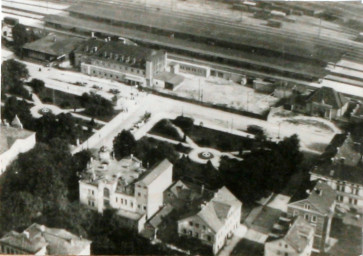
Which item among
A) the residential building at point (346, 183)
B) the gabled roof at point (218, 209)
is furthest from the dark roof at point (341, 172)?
the gabled roof at point (218, 209)

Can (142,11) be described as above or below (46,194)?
above

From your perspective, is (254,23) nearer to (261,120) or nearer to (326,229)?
(261,120)

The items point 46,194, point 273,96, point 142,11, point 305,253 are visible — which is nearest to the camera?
point 305,253

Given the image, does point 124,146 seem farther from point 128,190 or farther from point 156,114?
point 156,114

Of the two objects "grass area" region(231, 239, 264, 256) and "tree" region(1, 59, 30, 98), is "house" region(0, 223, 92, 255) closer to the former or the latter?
"grass area" region(231, 239, 264, 256)

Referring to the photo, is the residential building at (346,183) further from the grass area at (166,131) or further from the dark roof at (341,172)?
the grass area at (166,131)

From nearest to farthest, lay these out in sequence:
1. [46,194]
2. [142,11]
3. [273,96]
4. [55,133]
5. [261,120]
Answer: [46,194] → [55,133] → [261,120] → [273,96] → [142,11]

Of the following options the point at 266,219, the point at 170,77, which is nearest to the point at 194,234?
the point at 266,219

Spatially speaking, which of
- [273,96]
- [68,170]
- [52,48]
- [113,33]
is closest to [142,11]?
[113,33]
